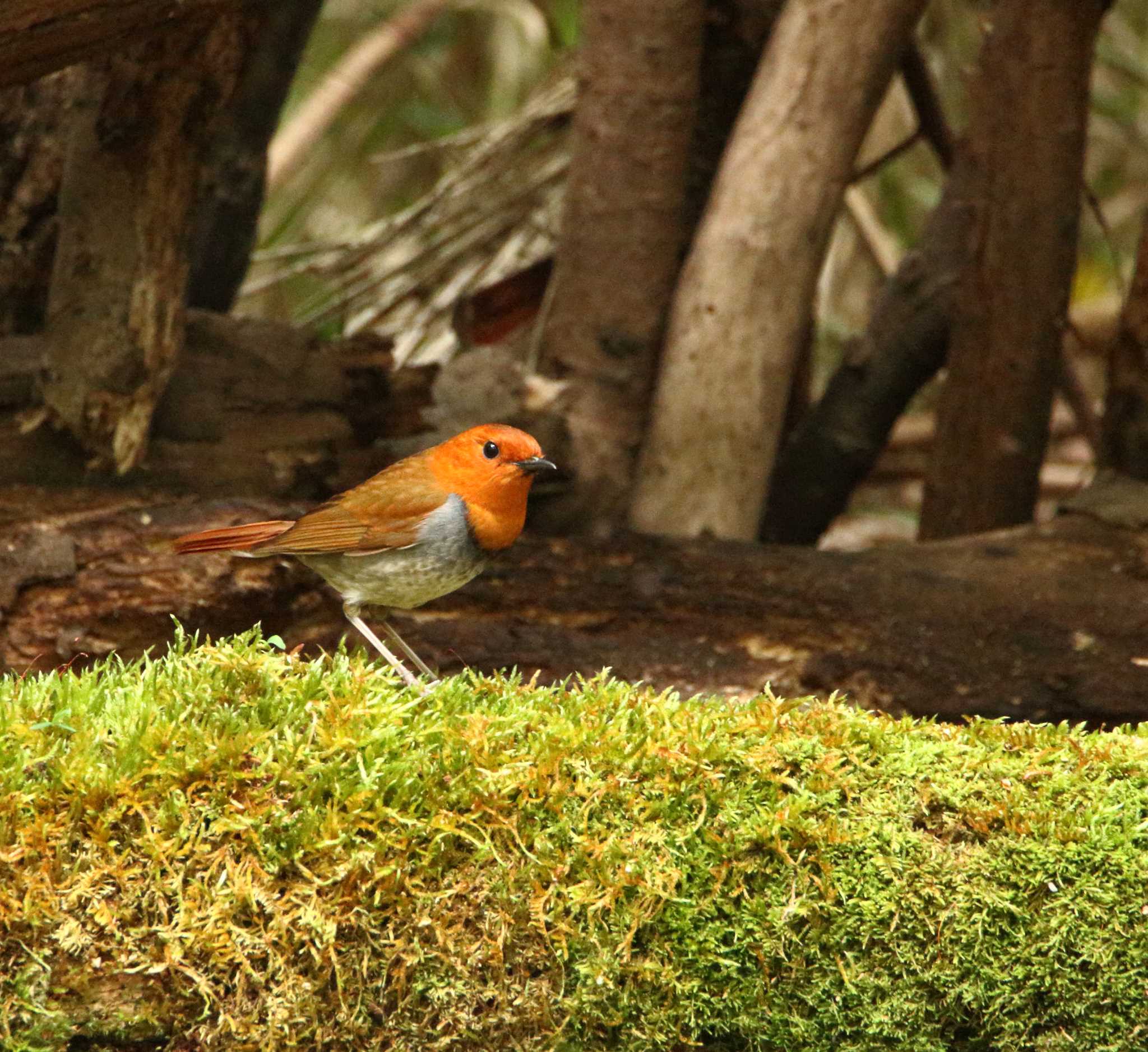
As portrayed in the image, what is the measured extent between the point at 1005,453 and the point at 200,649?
3943 millimetres

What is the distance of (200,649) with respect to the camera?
3062 mm

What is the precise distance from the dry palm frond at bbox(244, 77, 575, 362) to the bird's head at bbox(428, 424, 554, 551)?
3314 mm

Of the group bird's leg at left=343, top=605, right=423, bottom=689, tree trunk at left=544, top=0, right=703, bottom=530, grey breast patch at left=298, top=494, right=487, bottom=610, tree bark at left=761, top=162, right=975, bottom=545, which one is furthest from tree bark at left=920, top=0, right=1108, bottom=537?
bird's leg at left=343, top=605, right=423, bottom=689

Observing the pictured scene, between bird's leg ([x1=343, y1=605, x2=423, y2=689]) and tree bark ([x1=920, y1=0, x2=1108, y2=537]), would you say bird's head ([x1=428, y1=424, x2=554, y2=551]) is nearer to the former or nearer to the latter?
bird's leg ([x1=343, y1=605, x2=423, y2=689])

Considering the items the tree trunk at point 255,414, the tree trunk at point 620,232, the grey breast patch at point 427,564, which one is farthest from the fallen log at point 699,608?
the tree trunk at point 620,232

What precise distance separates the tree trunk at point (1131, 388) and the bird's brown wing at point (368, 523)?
2.94 m

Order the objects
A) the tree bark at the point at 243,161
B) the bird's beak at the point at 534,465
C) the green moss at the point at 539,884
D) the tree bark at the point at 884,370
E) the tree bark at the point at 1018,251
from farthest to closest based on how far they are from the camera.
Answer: the tree bark at the point at 884,370 → the tree bark at the point at 1018,251 → the tree bark at the point at 243,161 → the bird's beak at the point at 534,465 → the green moss at the point at 539,884

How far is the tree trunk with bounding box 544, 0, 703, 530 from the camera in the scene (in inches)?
237

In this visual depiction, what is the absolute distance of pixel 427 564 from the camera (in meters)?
3.80

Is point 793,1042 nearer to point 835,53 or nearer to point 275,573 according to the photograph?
point 275,573

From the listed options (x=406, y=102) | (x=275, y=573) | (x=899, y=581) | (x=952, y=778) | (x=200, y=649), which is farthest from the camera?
(x=406, y=102)

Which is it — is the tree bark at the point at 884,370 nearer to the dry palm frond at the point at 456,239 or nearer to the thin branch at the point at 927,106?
the thin branch at the point at 927,106

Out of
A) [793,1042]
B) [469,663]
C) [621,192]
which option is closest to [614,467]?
[621,192]

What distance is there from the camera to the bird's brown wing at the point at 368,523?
12.7 ft
